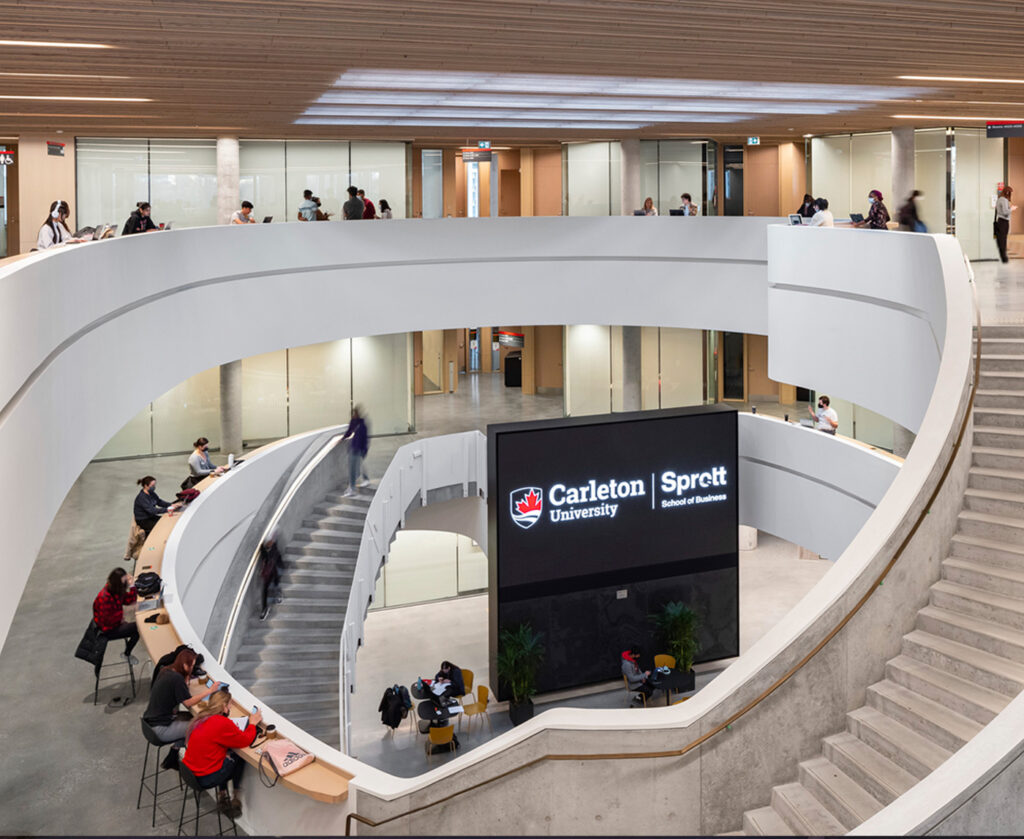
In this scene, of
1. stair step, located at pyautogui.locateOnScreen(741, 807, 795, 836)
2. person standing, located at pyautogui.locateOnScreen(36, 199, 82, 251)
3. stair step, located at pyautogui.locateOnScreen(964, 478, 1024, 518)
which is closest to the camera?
stair step, located at pyautogui.locateOnScreen(741, 807, 795, 836)

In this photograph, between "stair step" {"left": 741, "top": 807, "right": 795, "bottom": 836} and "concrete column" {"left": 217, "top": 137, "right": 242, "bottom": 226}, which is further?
"concrete column" {"left": 217, "top": 137, "right": 242, "bottom": 226}

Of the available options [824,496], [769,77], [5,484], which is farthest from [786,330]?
[5,484]

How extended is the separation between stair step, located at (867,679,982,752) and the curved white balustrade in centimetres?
28

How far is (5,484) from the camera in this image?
6.39 metres

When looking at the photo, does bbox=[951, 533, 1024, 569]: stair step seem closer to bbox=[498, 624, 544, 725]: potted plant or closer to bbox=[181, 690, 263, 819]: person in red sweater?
bbox=[181, 690, 263, 819]: person in red sweater

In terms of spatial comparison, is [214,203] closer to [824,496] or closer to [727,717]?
[824,496]

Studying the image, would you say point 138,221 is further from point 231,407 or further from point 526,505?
point 231,407

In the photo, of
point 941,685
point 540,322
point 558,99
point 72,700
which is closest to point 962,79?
point 558,99

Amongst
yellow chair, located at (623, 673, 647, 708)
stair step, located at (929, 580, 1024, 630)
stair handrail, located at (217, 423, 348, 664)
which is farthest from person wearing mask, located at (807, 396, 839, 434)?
stair step, located at (929, 580, 1024, 630)

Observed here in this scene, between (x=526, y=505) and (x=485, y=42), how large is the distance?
8.44 meters

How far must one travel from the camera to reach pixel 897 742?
7023 mm

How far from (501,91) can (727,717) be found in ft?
29.3

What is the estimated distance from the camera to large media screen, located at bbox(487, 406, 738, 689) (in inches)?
641

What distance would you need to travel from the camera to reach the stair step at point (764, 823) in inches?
284
